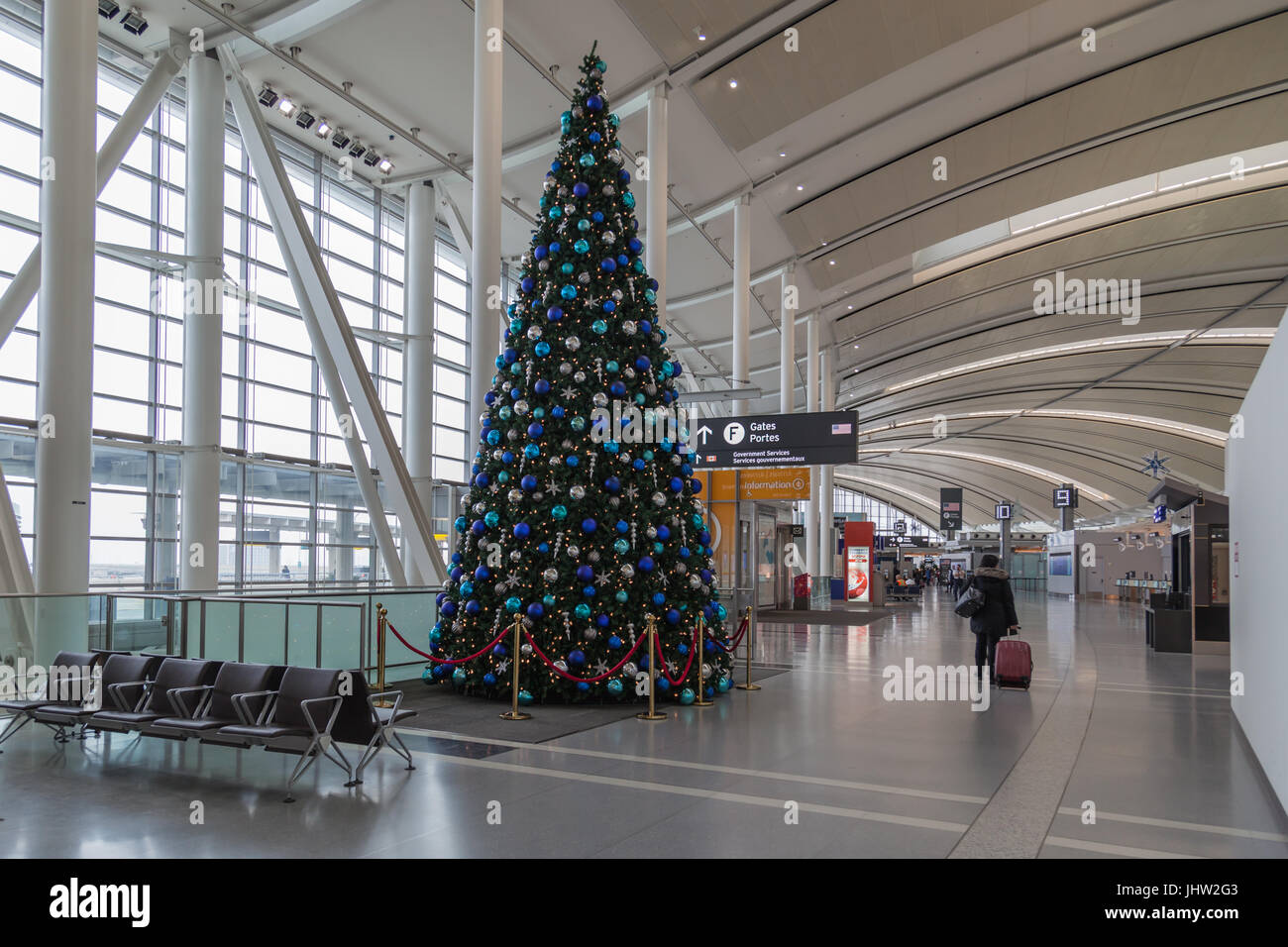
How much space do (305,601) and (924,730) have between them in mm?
6426

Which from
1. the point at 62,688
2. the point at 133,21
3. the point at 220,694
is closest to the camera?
the point at 220,694

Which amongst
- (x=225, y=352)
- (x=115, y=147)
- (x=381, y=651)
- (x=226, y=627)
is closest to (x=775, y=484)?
(x=381, y=651)

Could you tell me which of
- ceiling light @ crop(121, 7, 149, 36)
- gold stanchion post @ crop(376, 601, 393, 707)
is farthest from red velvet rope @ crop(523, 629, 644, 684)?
ceiling light @ crop(121, 7, 149, 36)

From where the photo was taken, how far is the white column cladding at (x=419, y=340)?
20531 millimetres

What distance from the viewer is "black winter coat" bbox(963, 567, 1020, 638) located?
11.3 metres

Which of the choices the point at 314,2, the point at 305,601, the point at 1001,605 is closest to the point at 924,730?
the point at 1001,605

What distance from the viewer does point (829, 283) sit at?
29656 millimetres

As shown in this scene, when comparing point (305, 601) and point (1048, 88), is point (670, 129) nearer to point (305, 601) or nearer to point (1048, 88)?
point (1048, 88)

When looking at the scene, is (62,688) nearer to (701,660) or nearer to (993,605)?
(701,660)

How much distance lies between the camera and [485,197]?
11.8 m

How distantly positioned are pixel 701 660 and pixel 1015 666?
4.36 metres

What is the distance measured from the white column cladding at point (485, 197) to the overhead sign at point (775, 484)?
7.91 metres

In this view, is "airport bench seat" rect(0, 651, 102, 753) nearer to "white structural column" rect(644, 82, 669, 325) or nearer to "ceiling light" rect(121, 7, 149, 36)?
"white structural column" rect(644, 82, 669, 325)

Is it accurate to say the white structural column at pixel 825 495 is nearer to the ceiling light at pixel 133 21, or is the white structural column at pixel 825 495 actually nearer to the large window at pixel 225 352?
the large window at pixel 225 352
